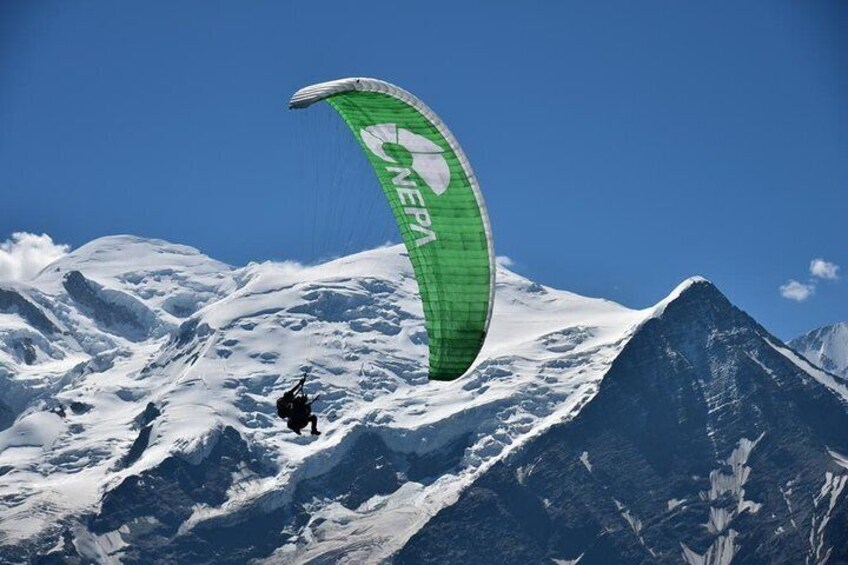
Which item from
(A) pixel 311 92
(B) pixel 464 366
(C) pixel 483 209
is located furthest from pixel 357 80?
(B) pixel 464 366

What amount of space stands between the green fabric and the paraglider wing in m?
0.04

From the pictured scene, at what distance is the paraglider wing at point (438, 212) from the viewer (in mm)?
75125

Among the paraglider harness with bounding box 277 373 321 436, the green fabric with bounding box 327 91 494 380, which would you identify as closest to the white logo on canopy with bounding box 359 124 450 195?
the green fabric with bounding box 327 91 494 380

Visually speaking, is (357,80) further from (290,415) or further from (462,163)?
(290,415)

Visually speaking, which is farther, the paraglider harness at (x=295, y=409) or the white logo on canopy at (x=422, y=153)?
the white logo on canopy at (x=422, y=153)

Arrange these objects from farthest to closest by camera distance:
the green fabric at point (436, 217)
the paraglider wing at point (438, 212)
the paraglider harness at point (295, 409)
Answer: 1. the green fabric at point (436, 217)
2. the paraglider wing at point (438, 212)
3. the paraglider harness at point (295, 409)

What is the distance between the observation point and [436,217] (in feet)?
250

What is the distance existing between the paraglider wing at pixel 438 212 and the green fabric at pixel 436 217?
0.04 m

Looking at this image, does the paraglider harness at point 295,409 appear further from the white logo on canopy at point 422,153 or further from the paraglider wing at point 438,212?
the white logo on canopy at point 422,153

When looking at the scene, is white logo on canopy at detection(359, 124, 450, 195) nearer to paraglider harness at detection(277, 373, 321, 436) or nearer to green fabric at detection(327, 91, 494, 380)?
green fabric at detection(327, 91, 494, 380)

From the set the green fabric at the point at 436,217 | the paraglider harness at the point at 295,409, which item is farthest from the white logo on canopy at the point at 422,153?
the paraglider harness at the point at 295,409

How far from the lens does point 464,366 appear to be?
76.0m

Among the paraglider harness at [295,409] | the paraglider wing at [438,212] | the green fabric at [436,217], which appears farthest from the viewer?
the green fabric at [436,217]

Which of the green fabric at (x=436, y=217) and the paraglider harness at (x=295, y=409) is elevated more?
the green fabric at (x=436, y=217)
